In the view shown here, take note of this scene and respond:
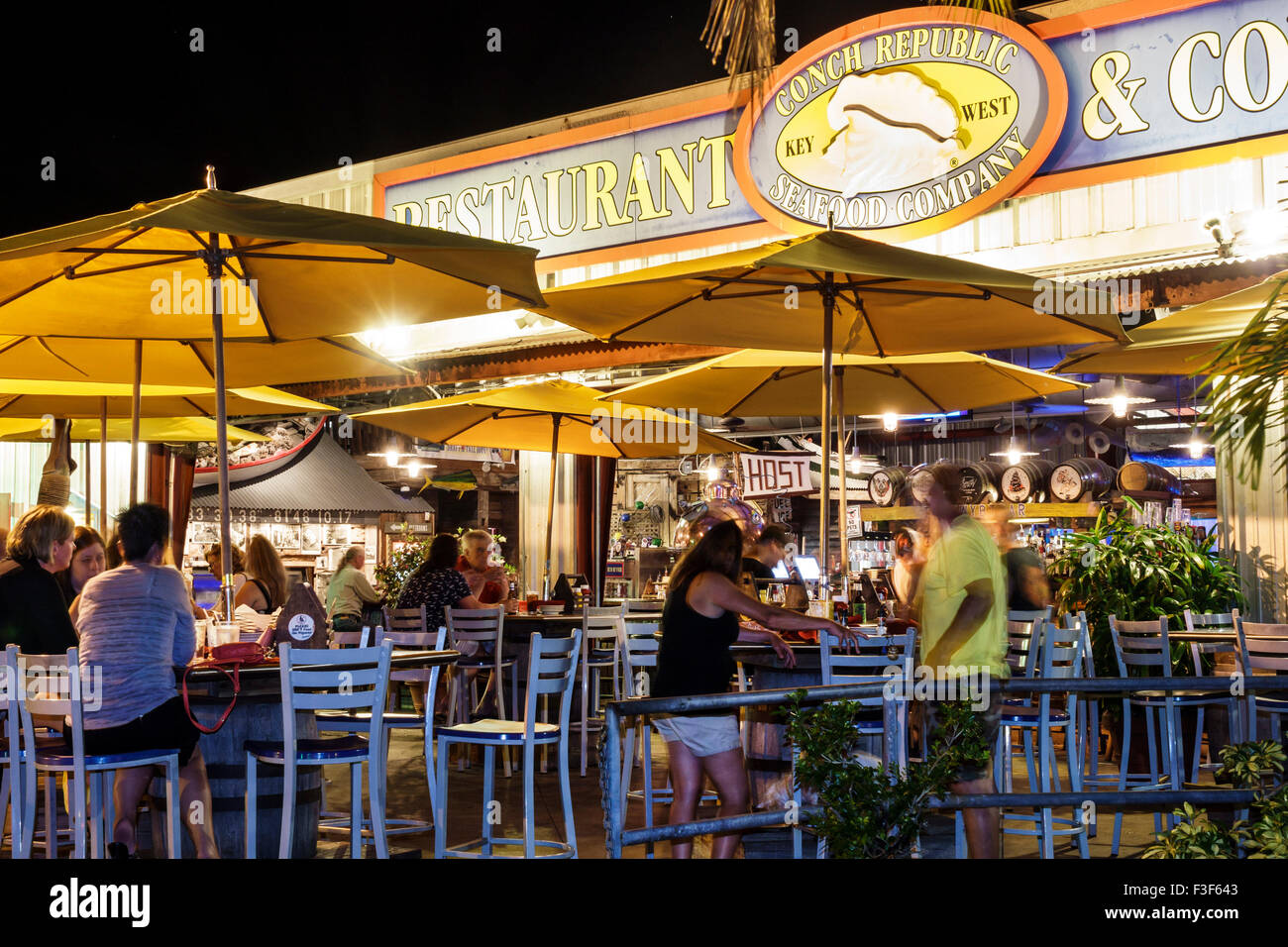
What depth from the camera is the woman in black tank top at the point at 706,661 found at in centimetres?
454

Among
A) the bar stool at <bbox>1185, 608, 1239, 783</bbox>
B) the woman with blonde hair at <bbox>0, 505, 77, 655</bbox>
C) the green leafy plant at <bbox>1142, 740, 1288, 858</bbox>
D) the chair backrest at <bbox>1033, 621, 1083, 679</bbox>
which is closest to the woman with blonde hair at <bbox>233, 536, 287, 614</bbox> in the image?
the woman with blonde hair at <bbox>0, 505, 77, 655</bbox>

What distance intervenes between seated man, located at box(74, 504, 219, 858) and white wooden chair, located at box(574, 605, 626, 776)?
277 centimetres

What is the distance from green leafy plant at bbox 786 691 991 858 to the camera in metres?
3.14

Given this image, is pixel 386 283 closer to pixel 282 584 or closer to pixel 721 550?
pixel 282 584

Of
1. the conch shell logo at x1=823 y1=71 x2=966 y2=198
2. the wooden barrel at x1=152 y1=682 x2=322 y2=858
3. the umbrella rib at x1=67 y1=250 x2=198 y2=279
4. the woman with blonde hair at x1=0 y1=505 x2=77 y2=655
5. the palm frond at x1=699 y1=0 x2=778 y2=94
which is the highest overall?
the conch shell logo at x1=823 y1=71 x2=966 y2=198

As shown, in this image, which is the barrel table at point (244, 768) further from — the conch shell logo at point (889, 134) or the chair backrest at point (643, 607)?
the conch shell logo at point (889, 134)

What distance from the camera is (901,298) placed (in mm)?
7215

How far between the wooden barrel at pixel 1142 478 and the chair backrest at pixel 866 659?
1289 centimetres

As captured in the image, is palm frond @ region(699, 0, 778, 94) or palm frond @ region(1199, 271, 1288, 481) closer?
palm frond @ region(1199, 271, 1288, 481)

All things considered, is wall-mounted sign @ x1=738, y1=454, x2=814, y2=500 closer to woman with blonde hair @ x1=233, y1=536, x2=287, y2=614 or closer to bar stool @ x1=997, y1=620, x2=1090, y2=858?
bar stool @ x1=997, y1=620, x2=1090, y2=858

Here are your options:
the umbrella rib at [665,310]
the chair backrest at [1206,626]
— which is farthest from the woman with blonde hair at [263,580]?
the chair backrest at [1206,626]

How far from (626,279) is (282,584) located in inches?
102

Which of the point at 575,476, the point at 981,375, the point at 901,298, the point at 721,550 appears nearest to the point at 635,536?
the point at 575,476
